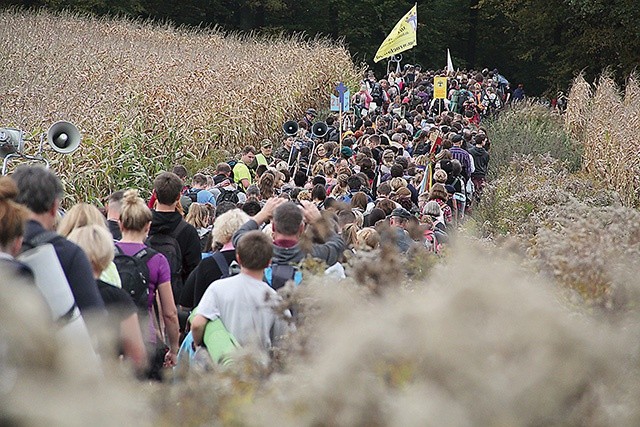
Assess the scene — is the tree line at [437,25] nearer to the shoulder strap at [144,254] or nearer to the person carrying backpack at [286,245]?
the shoulder strap at [144,254]

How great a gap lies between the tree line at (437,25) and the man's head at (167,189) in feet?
118

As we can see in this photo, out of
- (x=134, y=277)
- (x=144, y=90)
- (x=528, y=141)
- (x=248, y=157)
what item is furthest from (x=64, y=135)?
(x=528, y=141)

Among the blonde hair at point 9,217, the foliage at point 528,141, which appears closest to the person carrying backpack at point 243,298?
the blonde hair at point 9,217

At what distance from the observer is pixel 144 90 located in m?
17.0

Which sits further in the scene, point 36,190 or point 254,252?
point 254,252

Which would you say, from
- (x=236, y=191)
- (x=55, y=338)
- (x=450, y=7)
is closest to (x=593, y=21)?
(x=450, y=7)

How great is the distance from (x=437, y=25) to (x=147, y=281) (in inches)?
1834

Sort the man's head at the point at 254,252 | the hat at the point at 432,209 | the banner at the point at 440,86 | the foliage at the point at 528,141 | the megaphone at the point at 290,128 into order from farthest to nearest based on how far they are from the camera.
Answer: the banner at the point at 440,86
the foliage at the point at 528,141
the megaphone at the point at 290,128
the hat at the point at 432,209
the man's head at the point at 254,252

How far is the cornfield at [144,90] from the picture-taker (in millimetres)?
13812

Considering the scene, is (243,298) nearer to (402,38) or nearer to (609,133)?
(609,133)

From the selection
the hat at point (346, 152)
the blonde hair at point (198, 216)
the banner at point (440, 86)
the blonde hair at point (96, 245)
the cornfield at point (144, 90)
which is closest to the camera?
the blonde hair at point (96, 245)

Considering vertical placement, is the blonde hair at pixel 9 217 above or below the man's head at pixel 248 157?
above

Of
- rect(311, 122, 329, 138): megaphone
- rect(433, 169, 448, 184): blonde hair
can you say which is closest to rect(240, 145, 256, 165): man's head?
rect(433, 169, 448, 184): blonde hair

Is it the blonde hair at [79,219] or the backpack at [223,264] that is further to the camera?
the backpack at [223,264]
